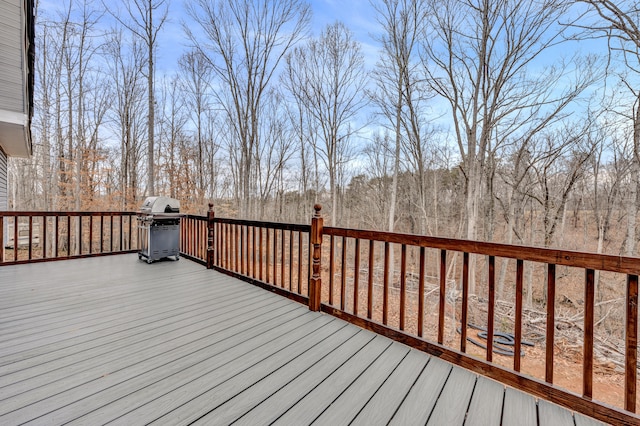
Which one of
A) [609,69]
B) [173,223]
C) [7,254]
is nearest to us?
[173,223]

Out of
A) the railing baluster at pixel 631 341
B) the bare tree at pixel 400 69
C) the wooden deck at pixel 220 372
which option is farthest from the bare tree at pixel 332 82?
the railing baluster at pixel 631 341

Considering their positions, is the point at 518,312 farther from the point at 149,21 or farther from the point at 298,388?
the point at 149,21

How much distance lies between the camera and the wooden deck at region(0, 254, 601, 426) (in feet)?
4.49

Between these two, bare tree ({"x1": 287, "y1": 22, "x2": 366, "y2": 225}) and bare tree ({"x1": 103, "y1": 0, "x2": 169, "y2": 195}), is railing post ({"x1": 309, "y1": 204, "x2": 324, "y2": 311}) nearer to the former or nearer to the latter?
bare tree ({"x1": 103, "y1": 0, "x2": 169, "y2": 195})

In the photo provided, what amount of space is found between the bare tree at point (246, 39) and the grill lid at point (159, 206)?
4.90m

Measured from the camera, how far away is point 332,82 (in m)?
10.6

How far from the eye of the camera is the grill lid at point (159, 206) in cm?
453

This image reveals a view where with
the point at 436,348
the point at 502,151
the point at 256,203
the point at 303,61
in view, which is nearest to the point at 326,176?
the point at 256,203

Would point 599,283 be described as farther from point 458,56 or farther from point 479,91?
point 458,56

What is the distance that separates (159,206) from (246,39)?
6.76m

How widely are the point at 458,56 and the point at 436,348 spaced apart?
315 inches

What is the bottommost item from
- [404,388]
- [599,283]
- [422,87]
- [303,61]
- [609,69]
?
[599,283]

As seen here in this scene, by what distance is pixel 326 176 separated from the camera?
13.9 metres

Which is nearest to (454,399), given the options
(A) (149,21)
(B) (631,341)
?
(B) (631,341)
